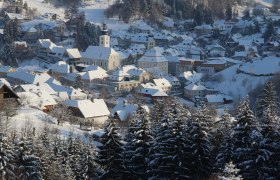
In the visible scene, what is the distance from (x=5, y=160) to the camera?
17438 millimetres

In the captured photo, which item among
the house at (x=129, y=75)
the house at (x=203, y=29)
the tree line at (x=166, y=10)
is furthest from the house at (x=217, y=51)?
the tree line at (x=166, y=10)

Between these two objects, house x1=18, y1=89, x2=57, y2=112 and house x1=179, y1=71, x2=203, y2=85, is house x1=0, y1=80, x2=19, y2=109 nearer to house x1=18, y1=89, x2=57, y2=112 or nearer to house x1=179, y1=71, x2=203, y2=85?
house x1=18, y1=89, x2=57, y2=112

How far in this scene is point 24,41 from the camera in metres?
75.2

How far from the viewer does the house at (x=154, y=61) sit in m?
68.8

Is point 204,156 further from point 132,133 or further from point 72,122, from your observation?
point 72,122

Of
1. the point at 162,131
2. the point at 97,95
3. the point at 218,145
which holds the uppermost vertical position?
the point at 162,131

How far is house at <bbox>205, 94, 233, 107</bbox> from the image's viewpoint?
5369 centimetres

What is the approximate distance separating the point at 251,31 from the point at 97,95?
146 ft

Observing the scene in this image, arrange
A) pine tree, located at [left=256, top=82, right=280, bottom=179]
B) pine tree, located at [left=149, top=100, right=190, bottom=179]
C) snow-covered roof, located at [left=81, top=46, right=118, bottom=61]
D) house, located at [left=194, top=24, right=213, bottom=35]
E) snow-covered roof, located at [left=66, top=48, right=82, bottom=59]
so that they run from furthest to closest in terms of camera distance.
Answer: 1. house, located at [left=194, top=24, right=213, bottom=35]
2. snow-covered roof, located at [left=66, top=48, right=82, bottom=59]
3. snow-covered roof, located at [left=81, top=46, right=118, bottom=61]
4. pine tree, located at [left=149, top=100, right=190, bottom=179]
5. pine tree, located at [left=256, top=82, right=280, bottom=179]

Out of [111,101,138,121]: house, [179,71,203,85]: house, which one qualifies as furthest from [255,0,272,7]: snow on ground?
[111,101,138,121]: house

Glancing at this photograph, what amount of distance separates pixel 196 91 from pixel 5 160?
41.9 meters

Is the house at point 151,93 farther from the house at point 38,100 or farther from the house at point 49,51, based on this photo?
the house at point 49,51

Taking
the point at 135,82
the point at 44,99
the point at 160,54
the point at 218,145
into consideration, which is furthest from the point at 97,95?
the point at 218,145

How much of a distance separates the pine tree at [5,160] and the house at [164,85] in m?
42.3
